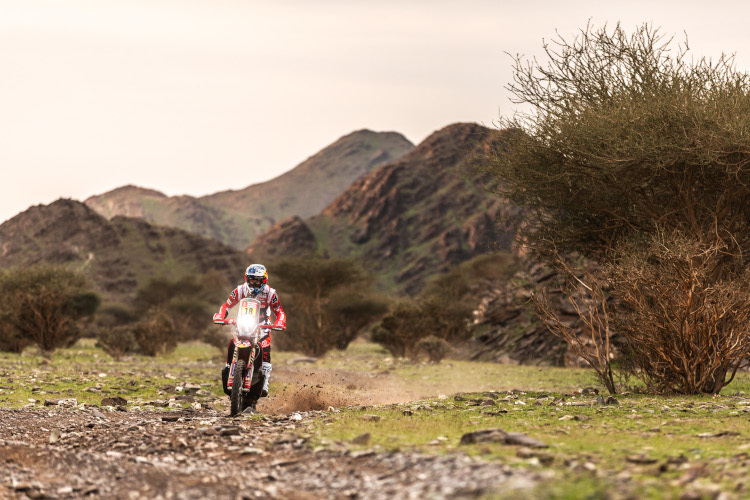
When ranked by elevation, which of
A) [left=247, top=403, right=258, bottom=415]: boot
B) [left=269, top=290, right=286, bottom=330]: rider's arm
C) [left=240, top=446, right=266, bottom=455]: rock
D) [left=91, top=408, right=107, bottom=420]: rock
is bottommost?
[left=91, top=408, right=107, bottom=420]: rock

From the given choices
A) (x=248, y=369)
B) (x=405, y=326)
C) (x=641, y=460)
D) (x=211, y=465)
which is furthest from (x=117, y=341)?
(x=641, y=460)

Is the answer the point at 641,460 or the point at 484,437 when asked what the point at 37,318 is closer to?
the point at 484,437

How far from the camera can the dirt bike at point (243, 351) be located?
42.0 ft

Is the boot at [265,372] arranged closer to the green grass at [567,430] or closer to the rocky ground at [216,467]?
the green grass at [567,430]

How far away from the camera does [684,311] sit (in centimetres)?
1456

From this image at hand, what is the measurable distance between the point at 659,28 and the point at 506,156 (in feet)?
15.6

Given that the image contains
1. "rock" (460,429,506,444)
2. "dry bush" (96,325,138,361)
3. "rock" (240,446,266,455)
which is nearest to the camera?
"rock" (460,429,506,444)

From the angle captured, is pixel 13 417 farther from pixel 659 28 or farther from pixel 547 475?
pixel 659 28

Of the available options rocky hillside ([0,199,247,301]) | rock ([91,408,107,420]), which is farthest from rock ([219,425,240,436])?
rocky hillside ([0,199,247,301])

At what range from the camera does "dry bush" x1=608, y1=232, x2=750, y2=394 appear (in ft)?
47.4

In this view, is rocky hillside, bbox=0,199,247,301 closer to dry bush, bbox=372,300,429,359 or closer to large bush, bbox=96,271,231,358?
large bush, bbox=96,271,231,358

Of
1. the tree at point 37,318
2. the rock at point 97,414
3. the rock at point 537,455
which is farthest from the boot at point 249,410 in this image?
the tree at point 37,318

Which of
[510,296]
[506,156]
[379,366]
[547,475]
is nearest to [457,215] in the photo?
[510,296]

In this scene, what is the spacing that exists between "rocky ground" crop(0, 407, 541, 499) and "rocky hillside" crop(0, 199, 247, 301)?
113477 mm
